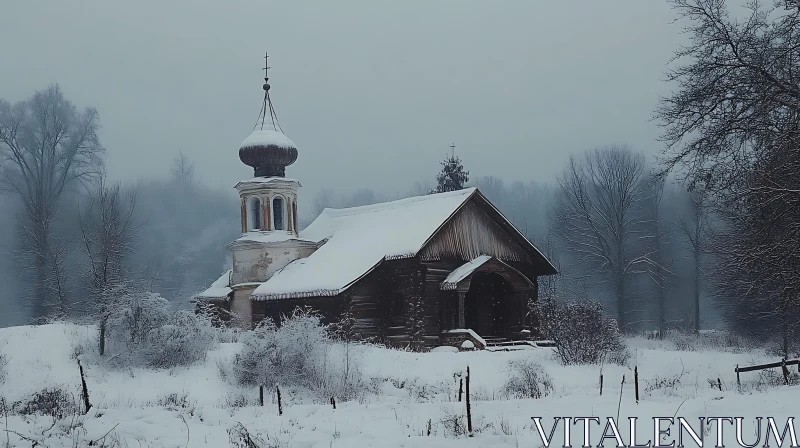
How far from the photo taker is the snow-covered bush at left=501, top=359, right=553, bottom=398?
55.9ft

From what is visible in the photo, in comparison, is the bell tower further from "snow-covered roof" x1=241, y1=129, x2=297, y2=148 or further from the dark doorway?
the dark doorway

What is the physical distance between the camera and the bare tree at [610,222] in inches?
1908

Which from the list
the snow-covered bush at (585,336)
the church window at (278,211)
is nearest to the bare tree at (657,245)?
the church window at (278,211)

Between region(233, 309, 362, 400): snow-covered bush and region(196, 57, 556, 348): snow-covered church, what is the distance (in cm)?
596

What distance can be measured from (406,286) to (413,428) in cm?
1706

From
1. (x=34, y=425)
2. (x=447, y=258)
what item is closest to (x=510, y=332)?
(x=447, y=258)

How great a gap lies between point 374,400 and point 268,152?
66.3 ft

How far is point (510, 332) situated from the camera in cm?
3117

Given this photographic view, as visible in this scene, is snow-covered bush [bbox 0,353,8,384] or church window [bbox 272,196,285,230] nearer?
snow-covered bush [bbox 0,353,8,384]

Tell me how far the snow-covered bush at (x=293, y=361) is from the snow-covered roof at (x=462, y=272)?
6.25 metres

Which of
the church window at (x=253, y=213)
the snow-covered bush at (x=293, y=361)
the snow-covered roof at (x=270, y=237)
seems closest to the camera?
the snow-covered bush at (x=293, y=361)

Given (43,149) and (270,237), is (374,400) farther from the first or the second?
(43,149)

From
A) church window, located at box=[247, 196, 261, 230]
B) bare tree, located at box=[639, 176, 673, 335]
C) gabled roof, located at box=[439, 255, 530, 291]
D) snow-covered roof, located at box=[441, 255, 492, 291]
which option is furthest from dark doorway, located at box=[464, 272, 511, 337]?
bare tree, located at box=[639, 176, 673, 335]

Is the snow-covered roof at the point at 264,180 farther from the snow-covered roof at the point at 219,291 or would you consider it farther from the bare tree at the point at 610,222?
the bare tree at the point at 610,222
